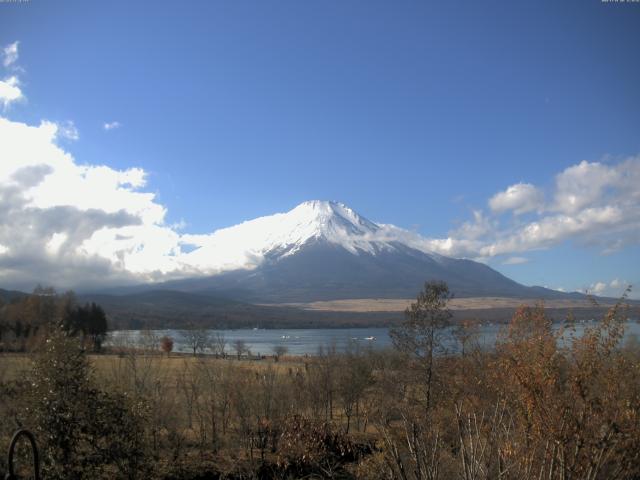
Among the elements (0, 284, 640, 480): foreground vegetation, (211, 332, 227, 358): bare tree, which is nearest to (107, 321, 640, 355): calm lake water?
(0, 284, 640, 480): foreground vegetation

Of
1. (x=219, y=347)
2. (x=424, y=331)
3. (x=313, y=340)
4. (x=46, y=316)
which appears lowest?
(x=313, y=340)

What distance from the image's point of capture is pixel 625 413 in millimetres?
7582

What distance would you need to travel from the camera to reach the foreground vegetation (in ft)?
24.9

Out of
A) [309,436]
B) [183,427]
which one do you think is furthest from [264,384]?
[309,436]

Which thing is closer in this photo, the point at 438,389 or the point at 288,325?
the point at 438,389

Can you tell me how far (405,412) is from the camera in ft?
35.0

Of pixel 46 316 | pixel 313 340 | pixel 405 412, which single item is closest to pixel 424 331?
pixel 405 412

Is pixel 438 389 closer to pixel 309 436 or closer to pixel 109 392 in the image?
pixel 309 436

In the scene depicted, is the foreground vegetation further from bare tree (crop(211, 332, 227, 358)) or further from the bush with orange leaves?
bare tree (crop(211, 332, 227, 358))

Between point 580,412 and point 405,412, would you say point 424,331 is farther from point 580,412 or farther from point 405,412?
point 580,412

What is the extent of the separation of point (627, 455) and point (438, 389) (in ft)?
48.3

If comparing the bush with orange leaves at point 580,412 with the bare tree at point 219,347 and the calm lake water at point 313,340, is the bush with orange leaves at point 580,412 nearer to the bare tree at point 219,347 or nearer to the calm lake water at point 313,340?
the calm lake water at point 313,340

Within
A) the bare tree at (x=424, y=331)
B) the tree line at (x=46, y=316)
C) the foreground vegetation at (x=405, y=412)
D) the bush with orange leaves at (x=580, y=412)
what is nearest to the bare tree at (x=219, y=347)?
the foreground vegetation at (x=405, y=412)

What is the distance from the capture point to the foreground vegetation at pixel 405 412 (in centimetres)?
760
